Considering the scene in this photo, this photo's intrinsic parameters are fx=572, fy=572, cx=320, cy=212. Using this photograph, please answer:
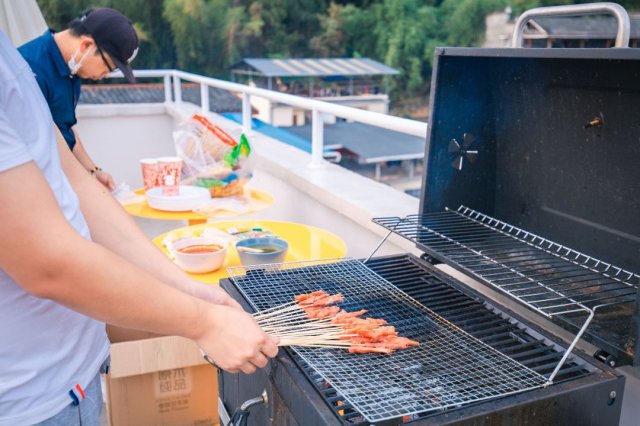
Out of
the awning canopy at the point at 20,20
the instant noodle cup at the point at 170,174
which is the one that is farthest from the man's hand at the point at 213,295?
the awning canopy at the point at 20,20

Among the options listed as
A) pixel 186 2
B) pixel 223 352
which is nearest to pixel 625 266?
pixel 223 352

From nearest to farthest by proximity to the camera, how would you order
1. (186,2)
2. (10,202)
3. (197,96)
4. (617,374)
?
(10,202) → (617,374) → (197,96) → (186,2)

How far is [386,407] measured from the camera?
924 mm

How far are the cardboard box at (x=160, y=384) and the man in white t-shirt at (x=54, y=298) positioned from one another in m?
0.83

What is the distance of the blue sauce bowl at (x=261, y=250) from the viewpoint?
1924 mm

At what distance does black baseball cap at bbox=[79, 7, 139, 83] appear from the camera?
111 inches

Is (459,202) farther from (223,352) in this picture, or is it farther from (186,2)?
(186,2)

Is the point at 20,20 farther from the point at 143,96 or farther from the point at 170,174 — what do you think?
the point at 143,96

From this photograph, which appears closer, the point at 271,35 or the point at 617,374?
the point at 617,374

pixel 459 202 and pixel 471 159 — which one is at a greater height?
pixel 471 159

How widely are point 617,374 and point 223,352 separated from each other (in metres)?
0.72

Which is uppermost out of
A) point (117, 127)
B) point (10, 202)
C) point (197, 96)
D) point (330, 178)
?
point (10, 202)

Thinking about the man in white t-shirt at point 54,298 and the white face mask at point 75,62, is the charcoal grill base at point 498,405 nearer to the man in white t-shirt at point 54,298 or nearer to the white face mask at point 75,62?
the man in white t-shirt at point 54,298

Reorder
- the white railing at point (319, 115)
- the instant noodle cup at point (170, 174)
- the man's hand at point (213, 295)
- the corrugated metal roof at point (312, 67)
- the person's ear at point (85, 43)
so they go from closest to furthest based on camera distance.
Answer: the man's hand at point (213, 295) < the white railing at point (319, 115) < the instant noodle cup at point (170, 174) < the person's ear at point (85, 43) < the corrugated metal roof at point (312, 67)
